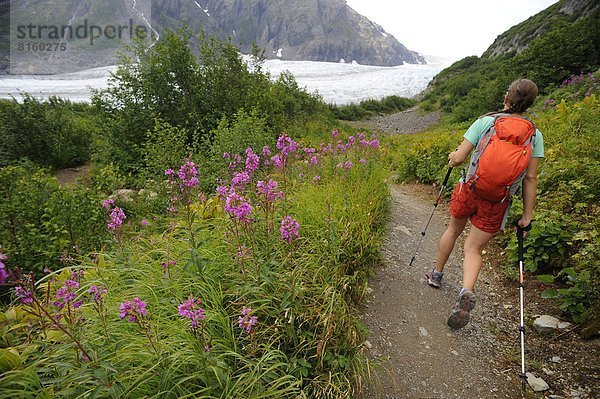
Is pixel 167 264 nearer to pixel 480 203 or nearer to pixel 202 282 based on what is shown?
pixel 202 282

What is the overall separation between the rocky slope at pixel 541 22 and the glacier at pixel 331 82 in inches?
817

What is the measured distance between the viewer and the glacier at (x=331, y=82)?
54812mm

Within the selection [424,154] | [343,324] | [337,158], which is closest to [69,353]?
[343,324]

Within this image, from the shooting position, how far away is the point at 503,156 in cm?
248

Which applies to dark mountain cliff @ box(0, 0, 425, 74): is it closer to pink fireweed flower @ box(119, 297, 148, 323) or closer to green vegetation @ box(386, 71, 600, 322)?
green vegetation @ box(386, 71, 600, 322)

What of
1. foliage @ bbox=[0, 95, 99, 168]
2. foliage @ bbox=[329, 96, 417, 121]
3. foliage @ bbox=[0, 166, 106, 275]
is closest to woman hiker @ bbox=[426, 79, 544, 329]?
foliage @ bbox=[0, 166, 106, 275]

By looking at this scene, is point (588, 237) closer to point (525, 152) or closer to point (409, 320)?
point (525, 152)

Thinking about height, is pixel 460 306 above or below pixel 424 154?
below

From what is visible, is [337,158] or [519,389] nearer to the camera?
[519,389]

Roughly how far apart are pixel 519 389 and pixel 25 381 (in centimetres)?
349

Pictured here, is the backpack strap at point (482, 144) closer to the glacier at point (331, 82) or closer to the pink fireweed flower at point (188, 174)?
the pink fireweed flower at point (188, 174)

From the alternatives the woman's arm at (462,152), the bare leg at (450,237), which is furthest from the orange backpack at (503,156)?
the bare leg at (450,237)

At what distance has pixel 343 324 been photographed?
237 centimetres


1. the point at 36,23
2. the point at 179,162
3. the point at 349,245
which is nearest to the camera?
the point at 349,245
